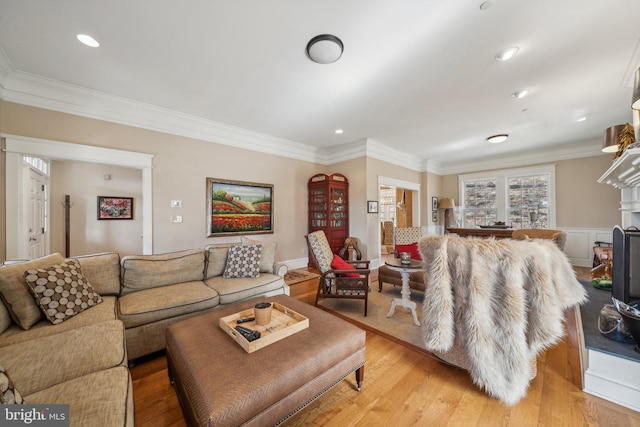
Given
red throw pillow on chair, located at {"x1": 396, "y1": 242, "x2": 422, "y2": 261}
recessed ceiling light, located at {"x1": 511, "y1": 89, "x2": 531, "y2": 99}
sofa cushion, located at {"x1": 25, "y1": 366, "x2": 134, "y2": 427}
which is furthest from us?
red throw pillow on chair, located at {"x1": 396, "y1": 242, "x2": 422, "y2": 261}

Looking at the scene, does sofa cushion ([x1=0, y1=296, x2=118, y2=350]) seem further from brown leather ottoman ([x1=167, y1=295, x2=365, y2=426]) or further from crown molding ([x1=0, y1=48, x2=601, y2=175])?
crown molding ([x1=0, y1=48, x2=601, y2=175])

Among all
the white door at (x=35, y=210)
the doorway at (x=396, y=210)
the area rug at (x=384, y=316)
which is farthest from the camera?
the doorway at (x=396, y=210)

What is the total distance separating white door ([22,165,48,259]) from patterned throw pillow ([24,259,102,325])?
2.42m

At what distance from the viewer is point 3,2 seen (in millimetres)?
1746

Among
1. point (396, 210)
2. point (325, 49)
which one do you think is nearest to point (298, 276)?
point (325, 49)

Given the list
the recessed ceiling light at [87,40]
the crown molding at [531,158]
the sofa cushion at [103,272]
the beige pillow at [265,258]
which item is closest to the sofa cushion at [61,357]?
the sofa cushion at [103,272]

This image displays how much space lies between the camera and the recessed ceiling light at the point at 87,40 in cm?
207

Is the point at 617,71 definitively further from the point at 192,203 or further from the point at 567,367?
the point at 192,203

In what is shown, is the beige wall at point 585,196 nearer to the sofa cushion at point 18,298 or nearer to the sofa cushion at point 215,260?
the sofa cushion at point 215,260

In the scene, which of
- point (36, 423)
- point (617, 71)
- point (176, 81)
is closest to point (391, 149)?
point (617, 71)

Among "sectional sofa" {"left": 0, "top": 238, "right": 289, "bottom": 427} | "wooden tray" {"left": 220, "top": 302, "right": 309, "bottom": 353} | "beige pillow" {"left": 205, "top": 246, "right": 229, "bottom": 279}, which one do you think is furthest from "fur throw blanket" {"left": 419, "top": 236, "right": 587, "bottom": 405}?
"beige pillow" {"left": 205, "top": 246, "right": 229, "bottom": 279}

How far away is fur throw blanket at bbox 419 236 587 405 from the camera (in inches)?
59.1

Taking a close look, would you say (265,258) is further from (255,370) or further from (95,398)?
(95,398)

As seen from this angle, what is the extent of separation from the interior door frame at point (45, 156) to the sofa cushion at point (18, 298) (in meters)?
1.70
